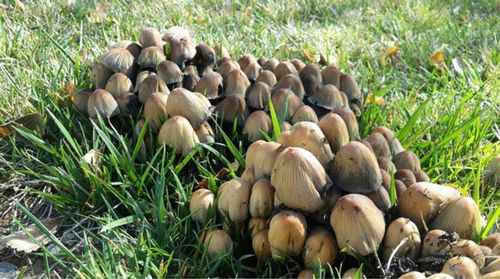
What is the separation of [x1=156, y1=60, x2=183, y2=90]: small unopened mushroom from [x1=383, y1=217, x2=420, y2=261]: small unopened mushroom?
3.41 feet

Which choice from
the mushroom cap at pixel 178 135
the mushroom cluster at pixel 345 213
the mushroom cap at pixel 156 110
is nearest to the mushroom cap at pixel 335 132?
the mushroom cluster at pixel 345 213

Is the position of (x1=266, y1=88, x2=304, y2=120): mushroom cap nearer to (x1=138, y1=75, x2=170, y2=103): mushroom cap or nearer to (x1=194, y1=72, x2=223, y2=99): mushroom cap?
(x1=194, y1=72, x2=223, y2=99): mushroom cap

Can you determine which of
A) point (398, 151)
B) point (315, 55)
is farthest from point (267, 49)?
point (398, 151)

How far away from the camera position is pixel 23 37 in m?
2.91

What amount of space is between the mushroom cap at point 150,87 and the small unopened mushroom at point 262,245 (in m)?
0.75

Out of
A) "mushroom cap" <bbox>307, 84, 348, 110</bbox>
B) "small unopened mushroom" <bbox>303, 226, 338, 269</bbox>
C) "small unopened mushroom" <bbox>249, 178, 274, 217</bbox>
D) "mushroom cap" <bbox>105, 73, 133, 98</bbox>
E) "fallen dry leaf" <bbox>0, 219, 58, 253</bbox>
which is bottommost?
"fallen dry leaf" <bbox>0, 219, 58, 253</bbox>

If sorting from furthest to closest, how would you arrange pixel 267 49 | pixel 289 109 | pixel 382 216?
pixel 267 49, pixel 289 109, pixel 382 216

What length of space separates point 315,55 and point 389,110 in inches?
30.9

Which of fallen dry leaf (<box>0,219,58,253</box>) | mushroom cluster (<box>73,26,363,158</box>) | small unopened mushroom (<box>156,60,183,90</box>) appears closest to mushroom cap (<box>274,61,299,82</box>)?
mushroom cluster (<box>73,26,363,158</box>)

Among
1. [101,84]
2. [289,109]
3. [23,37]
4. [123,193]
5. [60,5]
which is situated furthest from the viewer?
[60,5]

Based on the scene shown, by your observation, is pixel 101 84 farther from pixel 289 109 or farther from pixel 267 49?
pixel 267 49

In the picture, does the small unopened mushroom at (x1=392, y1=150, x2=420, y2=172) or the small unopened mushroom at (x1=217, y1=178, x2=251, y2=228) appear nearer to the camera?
the small unopened mushroom at (x1=217, y1=178, x2=251, y2=228)

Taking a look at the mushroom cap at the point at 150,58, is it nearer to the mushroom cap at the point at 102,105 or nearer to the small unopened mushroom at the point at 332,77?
the mushroom cap at the point at 102,105

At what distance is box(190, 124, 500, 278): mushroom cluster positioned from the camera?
1452 millimetres
